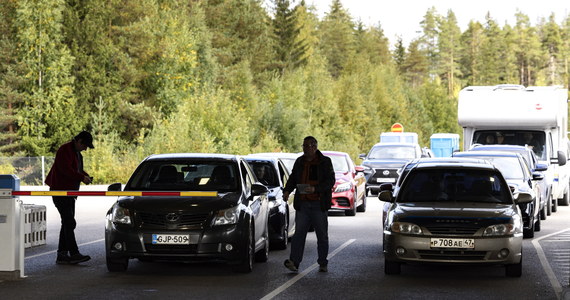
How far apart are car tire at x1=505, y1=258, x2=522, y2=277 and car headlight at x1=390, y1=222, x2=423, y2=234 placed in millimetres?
1258

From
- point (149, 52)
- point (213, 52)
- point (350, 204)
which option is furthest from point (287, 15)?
point (350, 204)

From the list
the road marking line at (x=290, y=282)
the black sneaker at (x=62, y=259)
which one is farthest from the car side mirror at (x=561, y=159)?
the black sneaker at (x=62, y=259)

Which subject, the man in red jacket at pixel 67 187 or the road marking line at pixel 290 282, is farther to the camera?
the man in red jacket at pixel 67 187

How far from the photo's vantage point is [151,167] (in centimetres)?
1445

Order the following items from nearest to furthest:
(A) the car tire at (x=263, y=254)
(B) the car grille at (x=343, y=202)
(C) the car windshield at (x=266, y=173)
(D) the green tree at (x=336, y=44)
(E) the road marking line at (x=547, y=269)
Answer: (E) the road marking line at (x=547, y=269)
(A) the car tire at (x=263, y=254)
(C) the car windshield at (x=266, y=173)
(B) the car grille at (x=343, y=202)
(D) the green tree at (x=336, y=44)

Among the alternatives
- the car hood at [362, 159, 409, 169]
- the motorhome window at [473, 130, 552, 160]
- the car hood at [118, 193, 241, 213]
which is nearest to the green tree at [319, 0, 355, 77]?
the car hood at [362, 159, 409, 169]

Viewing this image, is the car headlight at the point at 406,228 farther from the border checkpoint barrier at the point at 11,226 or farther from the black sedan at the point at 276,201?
the black sedan at the point at 276,201

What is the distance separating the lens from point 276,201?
16609mm

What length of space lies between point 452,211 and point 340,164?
14036mm

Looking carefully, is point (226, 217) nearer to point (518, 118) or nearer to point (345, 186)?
point (345, 186)

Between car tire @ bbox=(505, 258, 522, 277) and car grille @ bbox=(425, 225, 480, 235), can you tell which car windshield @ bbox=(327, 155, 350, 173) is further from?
car grille @ bbox=(425, 225, 480, 235)

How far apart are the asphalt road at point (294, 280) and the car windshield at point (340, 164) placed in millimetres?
9580

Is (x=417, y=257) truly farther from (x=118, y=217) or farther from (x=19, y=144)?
(x=19, y=144)

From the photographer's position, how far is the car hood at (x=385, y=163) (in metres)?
35.2
